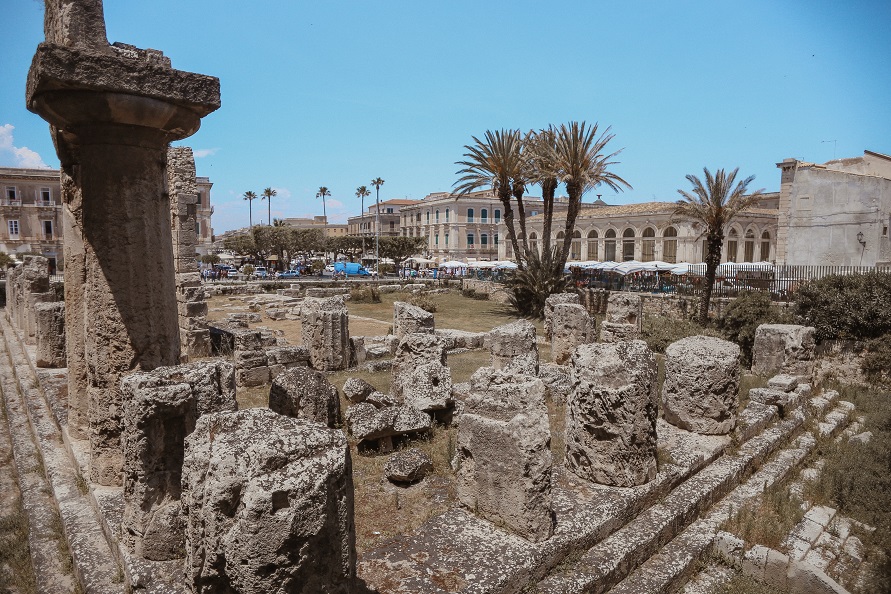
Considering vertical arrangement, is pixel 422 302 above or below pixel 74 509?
below

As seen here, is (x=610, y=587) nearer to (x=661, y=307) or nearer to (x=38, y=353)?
(x=38, y=353)

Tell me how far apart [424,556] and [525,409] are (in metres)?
1.34

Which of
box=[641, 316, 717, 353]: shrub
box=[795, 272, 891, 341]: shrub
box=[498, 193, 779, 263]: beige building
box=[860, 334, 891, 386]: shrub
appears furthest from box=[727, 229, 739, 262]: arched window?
box=[860, 334, 891, 386]: shrub

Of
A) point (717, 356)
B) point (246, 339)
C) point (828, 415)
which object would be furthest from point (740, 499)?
point (246, 339)

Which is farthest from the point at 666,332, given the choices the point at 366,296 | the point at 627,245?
the point at 627,245

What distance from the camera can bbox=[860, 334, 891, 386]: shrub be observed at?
41.1 feet

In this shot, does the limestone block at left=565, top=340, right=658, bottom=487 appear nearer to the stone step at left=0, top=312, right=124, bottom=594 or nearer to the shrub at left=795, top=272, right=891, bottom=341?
the stone step at left=0, top=312, right=124, bottom=594

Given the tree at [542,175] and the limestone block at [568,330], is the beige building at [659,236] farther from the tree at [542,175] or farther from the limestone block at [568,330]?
the limestone block at [568,330]

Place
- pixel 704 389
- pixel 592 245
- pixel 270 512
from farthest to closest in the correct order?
pixel 592 245
pixel 704 389
pixel 270 512

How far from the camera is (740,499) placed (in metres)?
6.04

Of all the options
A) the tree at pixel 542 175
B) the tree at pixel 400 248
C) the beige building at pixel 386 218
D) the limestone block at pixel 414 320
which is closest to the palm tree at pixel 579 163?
the tree at pixel 542 175

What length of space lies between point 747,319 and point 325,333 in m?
11.5

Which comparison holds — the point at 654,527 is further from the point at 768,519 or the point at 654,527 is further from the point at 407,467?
the point at 407,467

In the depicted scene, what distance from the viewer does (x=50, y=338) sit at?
32.9 feet
